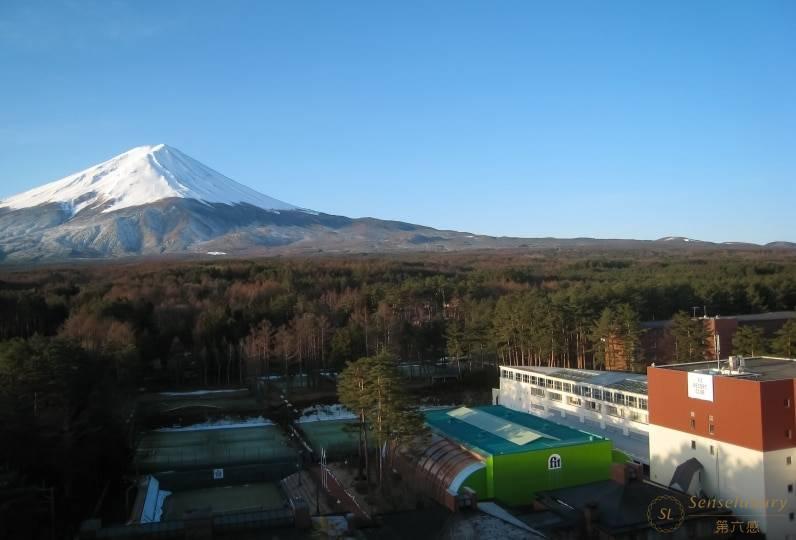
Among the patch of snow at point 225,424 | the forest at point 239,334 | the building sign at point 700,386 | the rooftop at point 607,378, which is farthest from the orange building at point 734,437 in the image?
the patch of snow at point 225,424

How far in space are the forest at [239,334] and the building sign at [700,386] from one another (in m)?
5.58

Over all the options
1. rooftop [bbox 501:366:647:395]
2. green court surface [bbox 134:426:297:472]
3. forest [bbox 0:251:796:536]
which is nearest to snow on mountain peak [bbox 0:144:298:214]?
forest [bbox 0:251:796:536]

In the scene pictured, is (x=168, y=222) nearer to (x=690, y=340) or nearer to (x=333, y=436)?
(x=333, y=436)

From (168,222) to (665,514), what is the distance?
89005 millimetres

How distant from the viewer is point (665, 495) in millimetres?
10898

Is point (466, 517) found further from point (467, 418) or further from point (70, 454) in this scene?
point (70, 454)

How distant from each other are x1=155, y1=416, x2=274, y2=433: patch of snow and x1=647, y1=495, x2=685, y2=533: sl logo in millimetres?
12175

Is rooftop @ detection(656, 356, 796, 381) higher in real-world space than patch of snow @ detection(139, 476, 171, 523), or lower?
higher

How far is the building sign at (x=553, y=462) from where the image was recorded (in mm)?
12477

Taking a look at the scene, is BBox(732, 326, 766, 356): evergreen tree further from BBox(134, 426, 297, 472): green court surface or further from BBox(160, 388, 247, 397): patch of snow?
BBox(160, 388, 247, 397): patch of snow

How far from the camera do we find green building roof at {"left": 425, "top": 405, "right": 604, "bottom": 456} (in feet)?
41.7

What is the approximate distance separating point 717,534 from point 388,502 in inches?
220

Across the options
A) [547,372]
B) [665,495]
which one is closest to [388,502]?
[665,495]

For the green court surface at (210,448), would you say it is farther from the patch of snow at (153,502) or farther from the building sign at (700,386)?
the building sign at (700,386)
